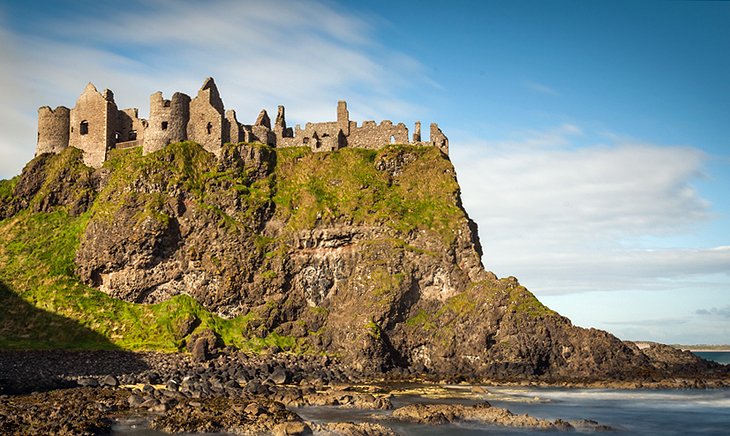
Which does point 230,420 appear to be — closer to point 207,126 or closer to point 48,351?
point 48,351

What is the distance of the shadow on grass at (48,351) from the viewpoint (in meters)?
50.0

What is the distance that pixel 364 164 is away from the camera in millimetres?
78562

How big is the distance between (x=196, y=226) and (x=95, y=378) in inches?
953

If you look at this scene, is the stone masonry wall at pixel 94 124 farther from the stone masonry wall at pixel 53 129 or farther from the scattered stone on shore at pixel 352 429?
the scattered stone on shore at pixel 352 429

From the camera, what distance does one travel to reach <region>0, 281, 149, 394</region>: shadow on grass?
50.0 m

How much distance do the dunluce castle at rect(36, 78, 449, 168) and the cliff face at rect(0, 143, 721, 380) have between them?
186 centimetres

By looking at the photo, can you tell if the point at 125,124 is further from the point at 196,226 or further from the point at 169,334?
the point at 169,334

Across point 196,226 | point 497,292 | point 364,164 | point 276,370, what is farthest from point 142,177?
point 497,292

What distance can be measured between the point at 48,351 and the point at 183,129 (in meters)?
30.0

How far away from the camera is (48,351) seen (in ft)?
187

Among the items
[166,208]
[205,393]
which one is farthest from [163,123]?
[205,393]

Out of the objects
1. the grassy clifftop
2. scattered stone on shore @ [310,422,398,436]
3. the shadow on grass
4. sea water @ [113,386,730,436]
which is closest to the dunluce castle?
the grassy clifftop

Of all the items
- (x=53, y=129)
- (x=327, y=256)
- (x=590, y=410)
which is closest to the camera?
(x=590, y=410)

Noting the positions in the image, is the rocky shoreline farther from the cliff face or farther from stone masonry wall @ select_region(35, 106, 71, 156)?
stone masonry wall @ select_region(35, 106, 71, 156)
